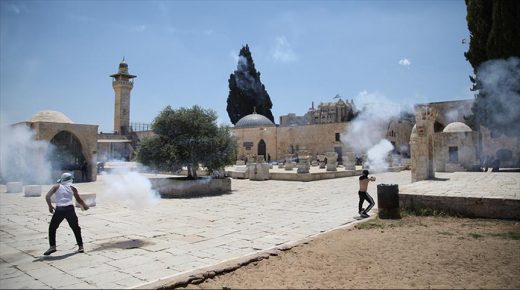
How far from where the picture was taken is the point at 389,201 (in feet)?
25.6

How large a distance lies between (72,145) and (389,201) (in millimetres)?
20117

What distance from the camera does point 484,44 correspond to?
1934 cm

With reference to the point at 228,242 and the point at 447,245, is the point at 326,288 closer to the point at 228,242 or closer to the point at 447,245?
the point at 228,242

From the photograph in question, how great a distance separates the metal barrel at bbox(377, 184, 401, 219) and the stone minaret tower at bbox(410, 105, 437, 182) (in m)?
5.95

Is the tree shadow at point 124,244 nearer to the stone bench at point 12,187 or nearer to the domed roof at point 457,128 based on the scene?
the stone bench at point 12,187

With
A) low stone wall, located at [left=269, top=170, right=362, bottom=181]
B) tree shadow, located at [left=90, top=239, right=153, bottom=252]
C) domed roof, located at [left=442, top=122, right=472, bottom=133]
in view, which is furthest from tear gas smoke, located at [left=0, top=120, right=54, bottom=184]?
domed roof, located at [left=442, top=122, right=472, bottom=133]

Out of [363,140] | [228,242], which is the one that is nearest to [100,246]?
[228,242]

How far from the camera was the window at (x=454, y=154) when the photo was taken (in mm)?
21375

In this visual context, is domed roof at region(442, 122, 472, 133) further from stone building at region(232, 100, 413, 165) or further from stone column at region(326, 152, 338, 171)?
stone building at region(232, 100, 413, 165)

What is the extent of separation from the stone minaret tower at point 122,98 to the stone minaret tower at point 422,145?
36.4 meters

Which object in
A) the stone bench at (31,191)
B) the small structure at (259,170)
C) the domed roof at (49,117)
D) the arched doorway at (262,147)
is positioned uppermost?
the domed roof at (49,117)

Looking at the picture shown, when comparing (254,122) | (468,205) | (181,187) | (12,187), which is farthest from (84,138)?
(254,122)

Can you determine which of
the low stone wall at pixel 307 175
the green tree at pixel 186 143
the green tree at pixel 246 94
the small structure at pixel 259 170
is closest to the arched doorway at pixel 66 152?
the green tree at pixel 186 143

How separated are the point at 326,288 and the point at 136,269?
249 cm
